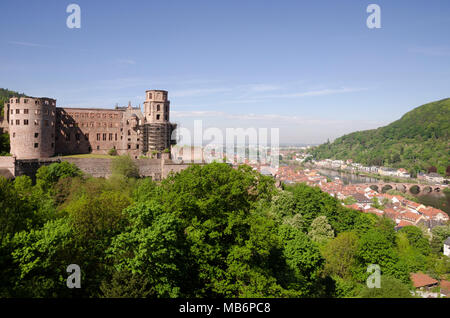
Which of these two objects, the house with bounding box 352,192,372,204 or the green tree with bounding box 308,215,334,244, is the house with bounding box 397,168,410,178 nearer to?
the house with bounding box 352,192,372,204

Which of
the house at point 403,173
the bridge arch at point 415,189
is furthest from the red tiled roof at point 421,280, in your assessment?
the house at point 403,173

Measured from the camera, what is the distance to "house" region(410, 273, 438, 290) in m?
28.9

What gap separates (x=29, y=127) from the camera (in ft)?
134

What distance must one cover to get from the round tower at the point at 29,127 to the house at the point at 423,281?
42929 mm

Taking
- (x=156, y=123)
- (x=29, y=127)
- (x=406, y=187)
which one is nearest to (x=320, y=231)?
(x=156, y=123)

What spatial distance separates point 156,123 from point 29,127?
1612 centimetres

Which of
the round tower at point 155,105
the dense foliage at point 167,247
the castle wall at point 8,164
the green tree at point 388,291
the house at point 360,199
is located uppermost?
the round tower at point 155,105

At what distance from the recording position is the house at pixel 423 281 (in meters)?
28.9

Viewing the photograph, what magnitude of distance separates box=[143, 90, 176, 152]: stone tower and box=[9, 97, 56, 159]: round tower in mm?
13200

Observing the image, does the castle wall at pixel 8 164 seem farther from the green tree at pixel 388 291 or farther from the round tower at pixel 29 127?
the green tree at pixel 388 291

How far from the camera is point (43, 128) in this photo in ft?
138

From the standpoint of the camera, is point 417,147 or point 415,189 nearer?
point 415,189

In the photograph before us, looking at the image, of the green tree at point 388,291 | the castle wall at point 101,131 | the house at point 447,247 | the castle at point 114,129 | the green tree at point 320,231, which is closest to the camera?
the green tree at point 388,291

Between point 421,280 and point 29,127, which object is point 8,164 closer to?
point 29,127
